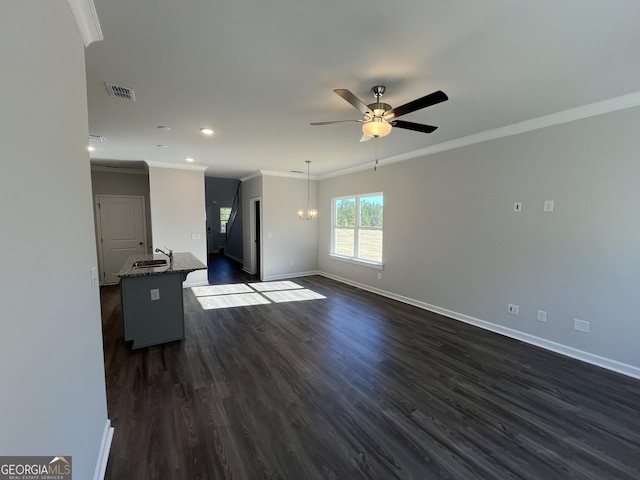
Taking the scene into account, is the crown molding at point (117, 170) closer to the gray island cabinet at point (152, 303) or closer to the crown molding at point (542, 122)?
the gray island cabinet at point (152, 303)

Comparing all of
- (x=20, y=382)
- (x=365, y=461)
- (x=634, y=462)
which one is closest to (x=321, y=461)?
(x=365, y=461)

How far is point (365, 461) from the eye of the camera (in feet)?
5.82

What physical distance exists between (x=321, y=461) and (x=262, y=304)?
3.40 meters

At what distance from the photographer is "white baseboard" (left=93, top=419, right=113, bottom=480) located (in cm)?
158

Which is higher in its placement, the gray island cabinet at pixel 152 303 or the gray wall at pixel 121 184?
the gray wall at pixel 121 184

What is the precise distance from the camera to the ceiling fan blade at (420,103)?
79.8 inches

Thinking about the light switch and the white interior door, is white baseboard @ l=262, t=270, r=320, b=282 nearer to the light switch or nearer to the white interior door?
the white interior door

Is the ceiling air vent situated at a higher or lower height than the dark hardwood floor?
higher

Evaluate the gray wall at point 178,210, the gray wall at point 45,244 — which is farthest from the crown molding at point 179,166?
the gray wall at point 45,244

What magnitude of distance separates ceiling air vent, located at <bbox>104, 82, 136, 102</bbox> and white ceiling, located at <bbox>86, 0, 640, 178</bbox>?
6cm

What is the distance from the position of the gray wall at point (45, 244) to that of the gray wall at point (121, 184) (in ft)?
18.6

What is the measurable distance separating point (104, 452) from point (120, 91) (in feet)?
9.44

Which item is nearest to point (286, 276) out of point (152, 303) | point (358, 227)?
point (358, 227)

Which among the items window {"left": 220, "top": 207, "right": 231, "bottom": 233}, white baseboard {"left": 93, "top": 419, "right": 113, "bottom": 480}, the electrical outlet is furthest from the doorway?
the electrical outlet
